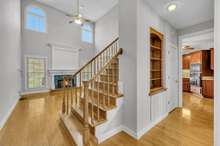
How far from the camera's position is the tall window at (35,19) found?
5.17m

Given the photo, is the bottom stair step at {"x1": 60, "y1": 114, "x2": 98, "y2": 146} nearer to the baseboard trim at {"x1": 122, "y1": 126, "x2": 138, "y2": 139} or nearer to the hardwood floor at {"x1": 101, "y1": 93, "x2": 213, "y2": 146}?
the hardwood floor at {"x1": 101, "y1": 93, "x2": 213, "y2": 146}

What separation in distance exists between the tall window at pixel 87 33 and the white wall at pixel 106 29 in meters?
0.44

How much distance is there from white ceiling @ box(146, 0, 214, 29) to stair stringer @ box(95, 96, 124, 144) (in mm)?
2264

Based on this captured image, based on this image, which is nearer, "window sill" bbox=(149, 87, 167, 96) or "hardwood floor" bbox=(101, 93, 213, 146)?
"hardwood floor" bbox=(101, 93, 213, 146)

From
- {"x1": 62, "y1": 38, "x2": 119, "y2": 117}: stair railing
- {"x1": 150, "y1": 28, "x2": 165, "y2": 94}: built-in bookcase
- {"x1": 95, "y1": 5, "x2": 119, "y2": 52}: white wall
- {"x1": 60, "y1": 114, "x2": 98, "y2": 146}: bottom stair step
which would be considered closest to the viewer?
{"x1": 60, "y1": 114, "x2": 98, "y2": 146}: bottom stair step

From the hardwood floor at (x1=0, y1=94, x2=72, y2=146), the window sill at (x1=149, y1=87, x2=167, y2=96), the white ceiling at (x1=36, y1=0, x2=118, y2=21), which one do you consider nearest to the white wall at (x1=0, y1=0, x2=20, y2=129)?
the hardwood floor at (x1=0, y1=94, x2=72, y2=146)

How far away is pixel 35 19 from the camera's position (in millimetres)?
5391

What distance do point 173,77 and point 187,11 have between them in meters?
1.95

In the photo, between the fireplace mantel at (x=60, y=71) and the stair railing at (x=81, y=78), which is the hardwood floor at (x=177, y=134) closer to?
the stair railing at (x=81, y=78)

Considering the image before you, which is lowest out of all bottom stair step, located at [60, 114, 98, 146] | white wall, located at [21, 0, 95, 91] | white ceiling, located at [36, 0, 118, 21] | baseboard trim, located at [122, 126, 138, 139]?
baseboard trim, located at [122, 126, 138, 139]

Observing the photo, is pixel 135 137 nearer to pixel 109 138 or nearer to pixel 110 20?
pixel 109 138

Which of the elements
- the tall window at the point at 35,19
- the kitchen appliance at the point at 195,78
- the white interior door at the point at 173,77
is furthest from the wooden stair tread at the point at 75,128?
the kitchen appliance at the point at 195,78

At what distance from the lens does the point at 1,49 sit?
223 cm

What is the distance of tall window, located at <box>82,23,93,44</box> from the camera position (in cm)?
732
